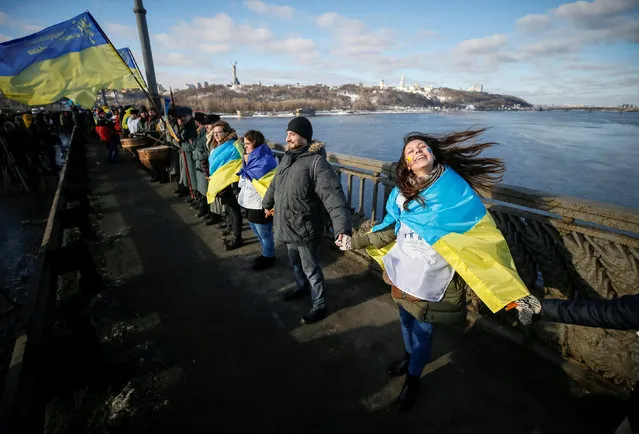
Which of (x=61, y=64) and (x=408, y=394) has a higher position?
(x=61, y=64)

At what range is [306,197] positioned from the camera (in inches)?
111

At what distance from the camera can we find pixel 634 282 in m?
1.98

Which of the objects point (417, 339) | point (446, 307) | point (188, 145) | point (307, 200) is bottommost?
point (417, 339)

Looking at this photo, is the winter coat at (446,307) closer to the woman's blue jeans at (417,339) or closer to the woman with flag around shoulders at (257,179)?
the woman's blue jeans at (417,339)

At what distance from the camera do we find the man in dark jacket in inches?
103

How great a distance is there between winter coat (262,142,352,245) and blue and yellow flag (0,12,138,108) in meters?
3.97

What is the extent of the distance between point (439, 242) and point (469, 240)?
16 centimetres

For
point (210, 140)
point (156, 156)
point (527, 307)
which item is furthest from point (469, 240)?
point (156, 156)

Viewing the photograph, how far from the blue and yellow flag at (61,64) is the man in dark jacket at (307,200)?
3905 millimetres

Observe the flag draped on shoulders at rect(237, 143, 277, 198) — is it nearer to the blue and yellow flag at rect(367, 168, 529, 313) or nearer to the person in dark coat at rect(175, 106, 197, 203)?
the blue and yellow flag at rect(367, 168, 529, 313)

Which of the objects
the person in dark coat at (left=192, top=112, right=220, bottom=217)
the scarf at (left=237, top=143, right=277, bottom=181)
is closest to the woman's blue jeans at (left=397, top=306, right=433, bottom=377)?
the scarf at (left=237, top=143, right=277, bottom=181)

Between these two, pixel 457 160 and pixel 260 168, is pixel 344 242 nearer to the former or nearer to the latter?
pixel 457 160

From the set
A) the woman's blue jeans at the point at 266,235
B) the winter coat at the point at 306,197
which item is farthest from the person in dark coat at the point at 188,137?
the winter coat at the point at 306,197

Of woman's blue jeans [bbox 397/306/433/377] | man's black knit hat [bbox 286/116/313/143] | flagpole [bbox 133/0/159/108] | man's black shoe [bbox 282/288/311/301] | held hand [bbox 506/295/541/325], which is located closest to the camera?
held hand [bbox 506/295/541/325]
